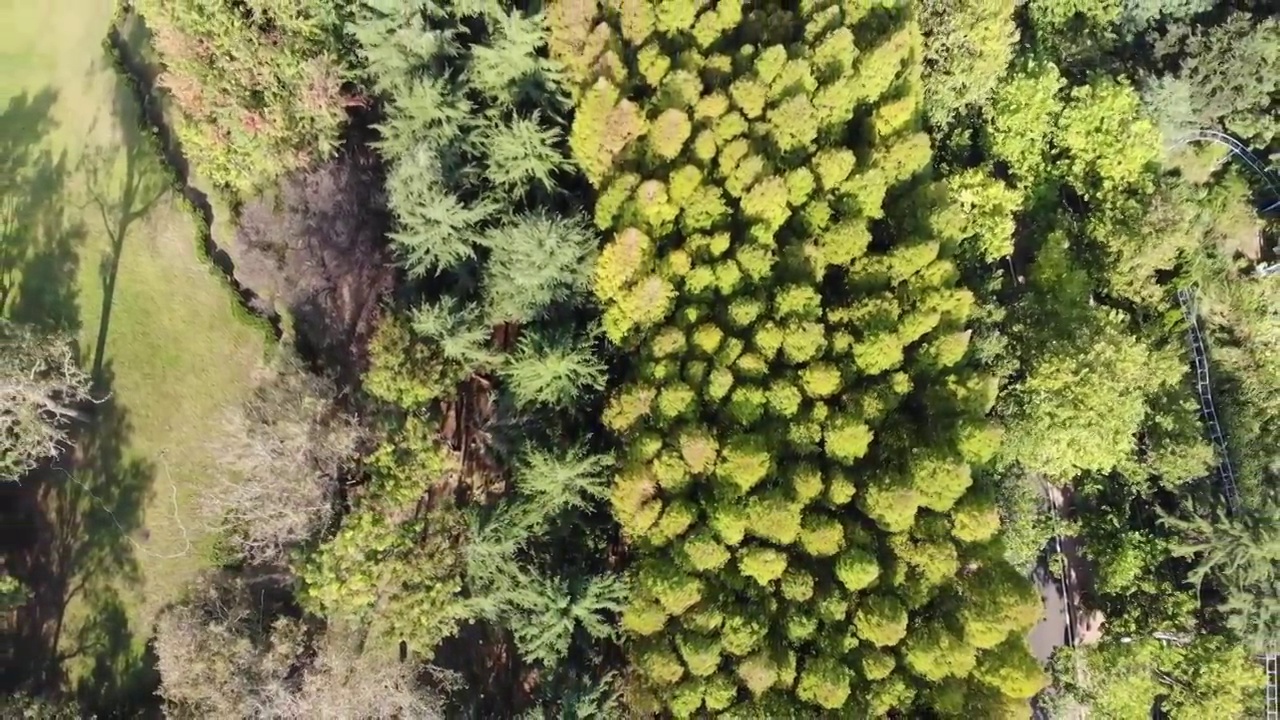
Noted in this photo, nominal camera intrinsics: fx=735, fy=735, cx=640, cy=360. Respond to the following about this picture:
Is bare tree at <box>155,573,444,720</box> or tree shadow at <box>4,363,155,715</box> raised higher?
tree shadow at <box>4,363,155,715</box>

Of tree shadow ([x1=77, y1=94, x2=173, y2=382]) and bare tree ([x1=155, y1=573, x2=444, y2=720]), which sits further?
tree shadow ([x1=77, y1=94, x2=173, y2=382])

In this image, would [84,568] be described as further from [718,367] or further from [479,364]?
[718,367]

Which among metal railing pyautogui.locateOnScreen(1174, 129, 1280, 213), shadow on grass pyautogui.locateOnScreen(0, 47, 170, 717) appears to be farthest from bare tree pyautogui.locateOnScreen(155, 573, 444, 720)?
metal railing pyautogui.locateOnScreen(1174, 129, 1280, 213)

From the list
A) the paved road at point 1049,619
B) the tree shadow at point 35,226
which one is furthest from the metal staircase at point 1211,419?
the tree shadow at point 35,226

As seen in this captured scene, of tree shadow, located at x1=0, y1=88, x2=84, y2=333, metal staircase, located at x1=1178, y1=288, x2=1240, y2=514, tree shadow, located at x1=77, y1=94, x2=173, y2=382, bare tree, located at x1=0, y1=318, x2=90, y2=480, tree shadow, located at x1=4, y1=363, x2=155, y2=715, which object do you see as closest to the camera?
bare tree, located at x1=0, y1=318, x2=90, y2=480

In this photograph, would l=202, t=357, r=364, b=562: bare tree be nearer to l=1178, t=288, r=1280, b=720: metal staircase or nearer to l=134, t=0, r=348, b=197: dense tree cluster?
l=134, t=0, r=348, b=197: dense tree cluster

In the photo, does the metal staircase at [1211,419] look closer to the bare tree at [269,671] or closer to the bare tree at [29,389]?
the bare tree at [269,671]

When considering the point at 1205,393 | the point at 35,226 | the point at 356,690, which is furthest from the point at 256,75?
the point at 1205,393
